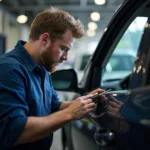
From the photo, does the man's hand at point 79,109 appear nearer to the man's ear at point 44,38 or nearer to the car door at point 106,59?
the car door at point 106,59

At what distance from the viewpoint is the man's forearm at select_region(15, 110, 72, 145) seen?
6.71 ft

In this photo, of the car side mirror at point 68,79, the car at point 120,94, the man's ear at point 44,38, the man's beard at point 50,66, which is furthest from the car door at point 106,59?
the man's ear at point 44,38

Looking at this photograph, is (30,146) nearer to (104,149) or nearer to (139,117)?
(104,149)

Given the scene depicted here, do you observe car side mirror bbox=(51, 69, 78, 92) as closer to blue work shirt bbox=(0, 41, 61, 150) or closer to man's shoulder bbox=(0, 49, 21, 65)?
blue work shirt bbox=(0, 41, 61, 150)

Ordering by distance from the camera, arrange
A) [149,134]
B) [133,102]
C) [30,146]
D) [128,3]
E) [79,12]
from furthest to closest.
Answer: [79,12]
[128,3]
[30,146]
[133,102]
[149,134]

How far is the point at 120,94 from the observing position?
219 cm

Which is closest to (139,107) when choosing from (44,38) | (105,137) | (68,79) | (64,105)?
(105,137)

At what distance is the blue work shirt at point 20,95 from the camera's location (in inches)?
79.1

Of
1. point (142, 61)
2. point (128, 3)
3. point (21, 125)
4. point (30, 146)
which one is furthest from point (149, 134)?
point (128, 3)

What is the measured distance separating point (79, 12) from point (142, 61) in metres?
15.7

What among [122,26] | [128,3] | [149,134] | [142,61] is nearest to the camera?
[149,134]

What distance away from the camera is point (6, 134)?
2021mm

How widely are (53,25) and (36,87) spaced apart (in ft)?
1.21

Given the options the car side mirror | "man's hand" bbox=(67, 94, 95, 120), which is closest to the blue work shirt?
"man's hand" bbox=(67, 94, 95, 120)
